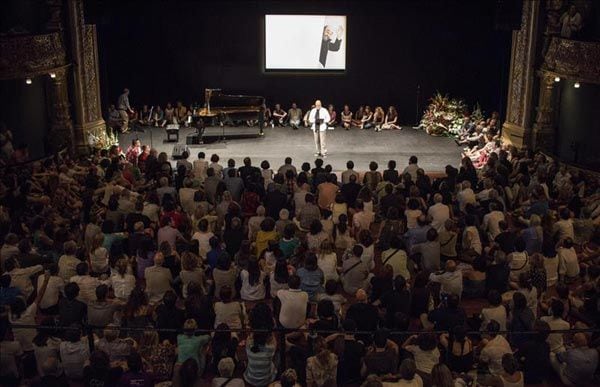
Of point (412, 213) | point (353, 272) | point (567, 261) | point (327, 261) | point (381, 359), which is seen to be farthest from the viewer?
point (412, 213)

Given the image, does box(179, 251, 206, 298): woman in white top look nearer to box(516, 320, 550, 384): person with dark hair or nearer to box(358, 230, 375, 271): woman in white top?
box(358, 230, 375, 271): woman in white top

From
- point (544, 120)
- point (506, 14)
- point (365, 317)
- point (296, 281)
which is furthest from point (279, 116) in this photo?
point (365, 317)

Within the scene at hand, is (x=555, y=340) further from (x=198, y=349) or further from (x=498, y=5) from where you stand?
(x=498, y=5)

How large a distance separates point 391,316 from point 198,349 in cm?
208

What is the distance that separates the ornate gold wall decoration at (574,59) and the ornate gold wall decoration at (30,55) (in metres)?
10.9

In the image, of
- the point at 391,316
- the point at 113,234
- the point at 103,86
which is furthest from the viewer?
the point at 103,86

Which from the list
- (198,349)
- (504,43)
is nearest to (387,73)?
(504,43)

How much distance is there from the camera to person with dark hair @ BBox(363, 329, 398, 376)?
23.2 feet

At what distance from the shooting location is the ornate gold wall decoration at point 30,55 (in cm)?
1490

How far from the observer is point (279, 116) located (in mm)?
20781

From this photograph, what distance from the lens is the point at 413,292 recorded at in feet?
28.3

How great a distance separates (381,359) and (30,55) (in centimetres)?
1151

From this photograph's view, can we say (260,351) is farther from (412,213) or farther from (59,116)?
(59,116)

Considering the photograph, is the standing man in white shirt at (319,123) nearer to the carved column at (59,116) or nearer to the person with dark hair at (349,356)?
the carved column at (59,116)
